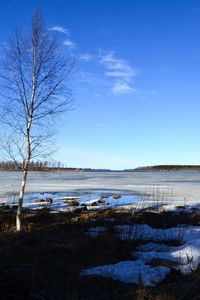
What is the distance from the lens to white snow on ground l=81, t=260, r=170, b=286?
565 centimetres

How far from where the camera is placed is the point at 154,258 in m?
6.96

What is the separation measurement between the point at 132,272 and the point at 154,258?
1.10m

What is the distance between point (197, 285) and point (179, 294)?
1.40 feet

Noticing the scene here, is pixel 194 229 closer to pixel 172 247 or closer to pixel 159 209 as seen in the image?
pixel 172 247

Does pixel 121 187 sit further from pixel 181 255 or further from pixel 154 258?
pixel 154 258

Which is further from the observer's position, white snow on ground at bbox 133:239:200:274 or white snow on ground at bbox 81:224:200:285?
white snow on ground at bbox 133:239:200:274

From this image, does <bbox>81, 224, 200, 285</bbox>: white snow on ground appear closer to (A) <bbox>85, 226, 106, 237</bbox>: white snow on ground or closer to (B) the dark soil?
(B) the dark soil

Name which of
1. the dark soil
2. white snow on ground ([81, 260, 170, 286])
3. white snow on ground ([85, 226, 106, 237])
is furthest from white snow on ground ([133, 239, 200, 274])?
white snow on ground ([85, 226, 106, 237])

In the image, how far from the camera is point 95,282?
5629 mm

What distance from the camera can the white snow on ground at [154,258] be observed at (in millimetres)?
5809

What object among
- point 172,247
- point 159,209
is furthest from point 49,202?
point 172,247

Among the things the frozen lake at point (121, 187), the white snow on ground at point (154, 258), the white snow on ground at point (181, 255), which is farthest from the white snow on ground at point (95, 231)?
the frozen lake at point (121, 187)

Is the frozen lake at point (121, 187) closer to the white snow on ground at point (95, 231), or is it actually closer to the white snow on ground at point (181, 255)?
the white snow on ground at point (95, 231)

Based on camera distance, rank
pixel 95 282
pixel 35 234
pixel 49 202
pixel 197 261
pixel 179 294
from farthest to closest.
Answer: pixel 49 202, pixel 35 234, pixel 197 261, pixel 95 282, pixel 179 294
